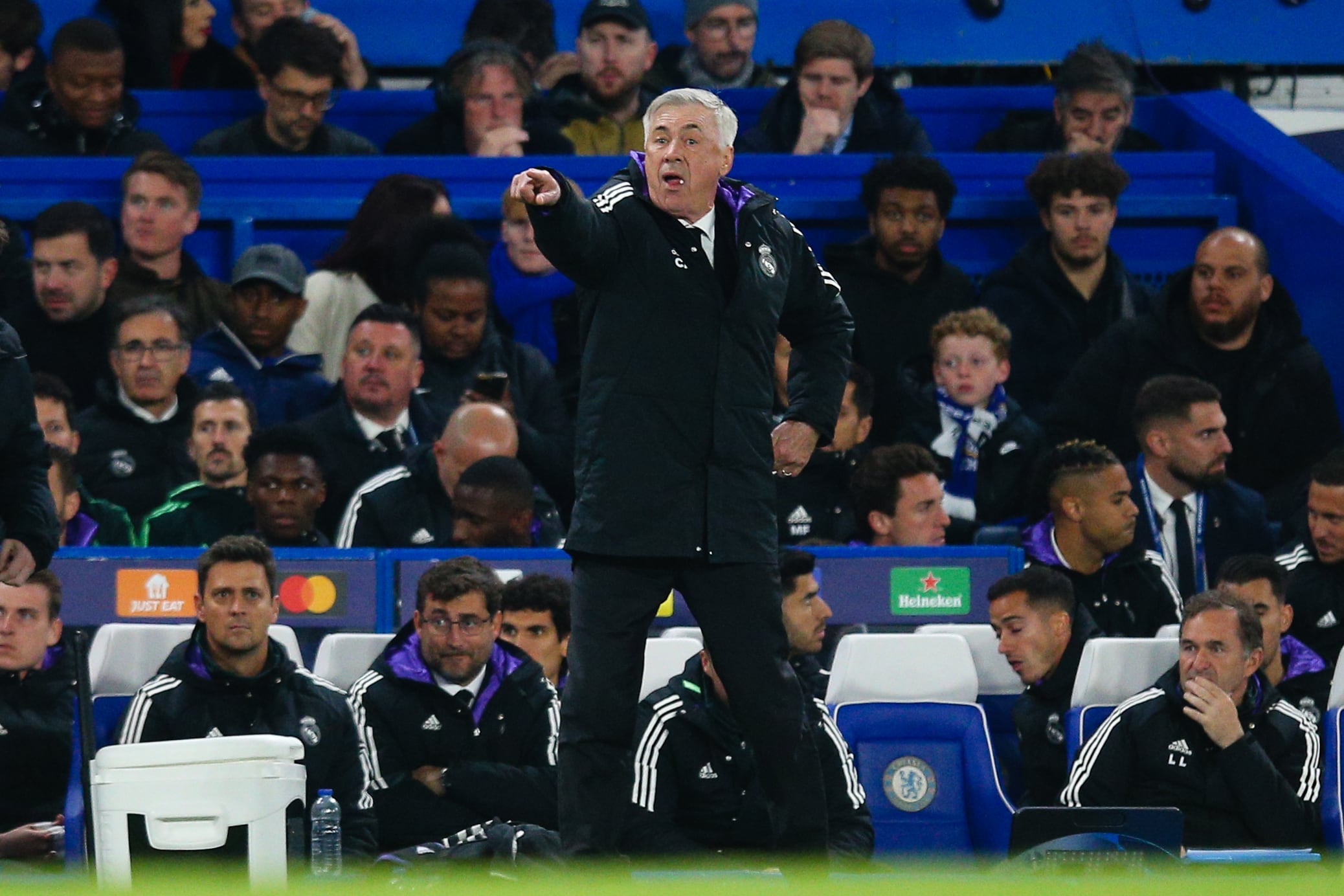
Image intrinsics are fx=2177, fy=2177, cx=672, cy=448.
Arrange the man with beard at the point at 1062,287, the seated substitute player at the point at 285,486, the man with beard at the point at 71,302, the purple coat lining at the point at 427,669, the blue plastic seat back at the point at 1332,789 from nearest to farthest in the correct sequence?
the purple coat lining at the point at 427,669
the blue plastic seat back at the point at 1332,789
the seated substitute player at the point at 285,486
the man with beard at the point at 71,302
the man with beard at the point at 1062,287

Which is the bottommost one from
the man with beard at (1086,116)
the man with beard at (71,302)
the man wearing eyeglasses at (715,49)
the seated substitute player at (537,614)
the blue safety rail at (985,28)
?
the seated substitute player at (537,614)

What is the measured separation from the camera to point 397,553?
25.2ft

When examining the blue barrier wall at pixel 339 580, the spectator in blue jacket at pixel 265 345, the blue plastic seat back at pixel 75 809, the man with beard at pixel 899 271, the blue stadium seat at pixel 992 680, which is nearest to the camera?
the blue plastic seat back at pixel 75 809

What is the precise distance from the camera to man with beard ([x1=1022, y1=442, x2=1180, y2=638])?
26.9ft

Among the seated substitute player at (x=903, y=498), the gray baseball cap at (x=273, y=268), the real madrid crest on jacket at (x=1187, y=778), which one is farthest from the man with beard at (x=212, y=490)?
the real madrid crest on jacket at (x=1187, y=778)

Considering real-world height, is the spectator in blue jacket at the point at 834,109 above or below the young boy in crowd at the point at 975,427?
above

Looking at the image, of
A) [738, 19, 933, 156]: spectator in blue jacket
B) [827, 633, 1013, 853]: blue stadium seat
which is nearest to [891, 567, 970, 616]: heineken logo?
[827, 633, 1013, 853]: blue stadium seat

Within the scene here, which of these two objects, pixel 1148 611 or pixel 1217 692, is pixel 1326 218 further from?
pixel 1217 692

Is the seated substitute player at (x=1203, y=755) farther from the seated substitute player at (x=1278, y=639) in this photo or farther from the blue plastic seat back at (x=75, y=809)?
the blue plastic seat back at (x=75, y=809)

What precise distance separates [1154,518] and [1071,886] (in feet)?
19.0

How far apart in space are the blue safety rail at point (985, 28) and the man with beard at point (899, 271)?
9.36ft

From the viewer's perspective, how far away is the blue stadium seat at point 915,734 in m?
7.48

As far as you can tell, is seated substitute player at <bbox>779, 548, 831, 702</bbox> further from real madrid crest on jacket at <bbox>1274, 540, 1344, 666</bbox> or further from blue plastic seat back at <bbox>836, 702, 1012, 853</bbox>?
real madrid crest on jacket at <bbox>1274, 540, 1344, 666</bbox>

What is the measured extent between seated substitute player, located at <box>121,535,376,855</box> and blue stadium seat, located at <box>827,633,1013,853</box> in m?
1.71
